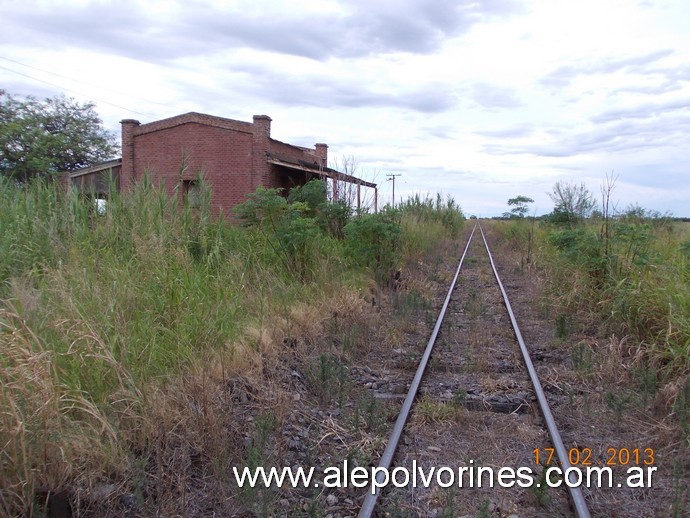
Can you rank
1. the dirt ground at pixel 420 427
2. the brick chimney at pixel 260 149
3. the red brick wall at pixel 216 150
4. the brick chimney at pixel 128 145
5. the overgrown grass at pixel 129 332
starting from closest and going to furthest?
the overgrown grass at pixel 129 332, the dirt ground at pixel 420 427, the brick chimney at pixel 260 149, the red brick wall at pixel 216 150, the brick chimney at pixel 128 145

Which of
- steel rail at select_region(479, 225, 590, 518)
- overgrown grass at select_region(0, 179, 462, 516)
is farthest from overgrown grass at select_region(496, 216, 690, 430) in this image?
overgrown grass at select_region(0, 179, 462, 516)

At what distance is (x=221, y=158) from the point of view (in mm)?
23609

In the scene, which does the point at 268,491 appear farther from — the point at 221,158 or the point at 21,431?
the point at 221,158

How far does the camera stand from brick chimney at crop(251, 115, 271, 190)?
22719 mm

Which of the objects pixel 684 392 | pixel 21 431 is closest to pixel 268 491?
pixel 21 431

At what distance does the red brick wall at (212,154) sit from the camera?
76.4 feet

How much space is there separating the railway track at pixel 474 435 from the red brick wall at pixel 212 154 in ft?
56.4

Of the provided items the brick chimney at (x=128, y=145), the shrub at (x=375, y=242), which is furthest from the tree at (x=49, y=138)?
the shrub at (x=375, y=242)

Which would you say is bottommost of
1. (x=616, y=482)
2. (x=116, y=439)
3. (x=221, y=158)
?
(x=616, y=482)

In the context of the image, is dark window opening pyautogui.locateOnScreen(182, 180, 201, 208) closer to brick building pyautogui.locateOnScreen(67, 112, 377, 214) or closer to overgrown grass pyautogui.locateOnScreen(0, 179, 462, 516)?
overgrown grass pyautogui.locateOnScreen(0, 179, 462, 516)

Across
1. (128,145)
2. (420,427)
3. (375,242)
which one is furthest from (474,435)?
(128,145)

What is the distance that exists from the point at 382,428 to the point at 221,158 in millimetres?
20525

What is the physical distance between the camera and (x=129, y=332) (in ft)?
14.8

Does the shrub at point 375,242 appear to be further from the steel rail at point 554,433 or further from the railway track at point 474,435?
the steel rail at point 554,433
